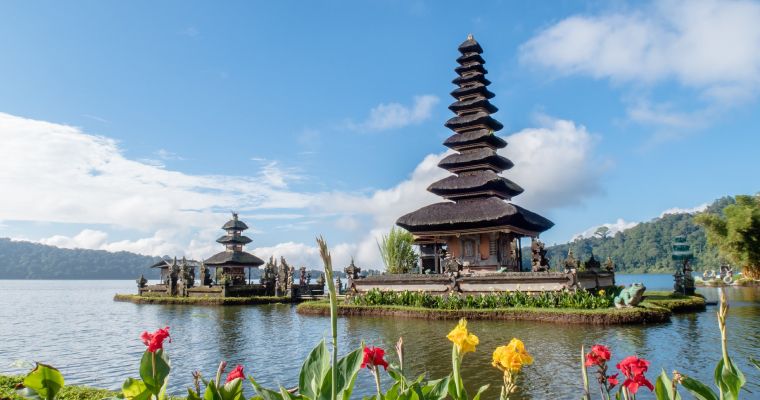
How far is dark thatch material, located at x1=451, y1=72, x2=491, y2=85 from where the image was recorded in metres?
36.2

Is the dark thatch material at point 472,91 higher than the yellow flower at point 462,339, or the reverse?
the dark thatch material at point 472,91

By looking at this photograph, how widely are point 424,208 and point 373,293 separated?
864 centimetres

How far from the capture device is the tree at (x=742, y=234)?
4344 centimetres

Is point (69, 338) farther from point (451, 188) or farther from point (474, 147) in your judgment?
point (474, 147)

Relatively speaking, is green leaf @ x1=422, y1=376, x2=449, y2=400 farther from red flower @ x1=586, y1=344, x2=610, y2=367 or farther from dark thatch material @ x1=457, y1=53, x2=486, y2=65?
dark thatch material @ x1=457, y1=53, x2=486, y2=65

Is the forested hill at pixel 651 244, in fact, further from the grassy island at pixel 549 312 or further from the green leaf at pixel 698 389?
the green leaf at pixel 698 389

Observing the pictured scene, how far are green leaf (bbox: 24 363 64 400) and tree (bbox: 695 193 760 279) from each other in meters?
52.6

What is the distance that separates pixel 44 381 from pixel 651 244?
16014 cm

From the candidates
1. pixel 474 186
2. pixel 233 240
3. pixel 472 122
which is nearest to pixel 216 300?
pixel 233 240

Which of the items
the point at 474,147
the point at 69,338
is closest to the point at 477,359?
the point at 69,338

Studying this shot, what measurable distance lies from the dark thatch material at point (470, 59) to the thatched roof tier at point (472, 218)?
12037mm

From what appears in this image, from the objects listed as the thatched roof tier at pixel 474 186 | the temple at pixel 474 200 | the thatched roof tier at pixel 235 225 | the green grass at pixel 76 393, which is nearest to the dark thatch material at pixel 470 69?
the temple at pixel 474 200

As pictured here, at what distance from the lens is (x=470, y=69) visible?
3691cm

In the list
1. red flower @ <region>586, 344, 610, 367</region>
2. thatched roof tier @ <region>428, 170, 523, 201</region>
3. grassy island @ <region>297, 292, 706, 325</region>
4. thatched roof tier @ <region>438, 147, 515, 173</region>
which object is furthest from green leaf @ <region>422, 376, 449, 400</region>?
thatched roof tier @ <region>438, 147, 515, 173</region>
